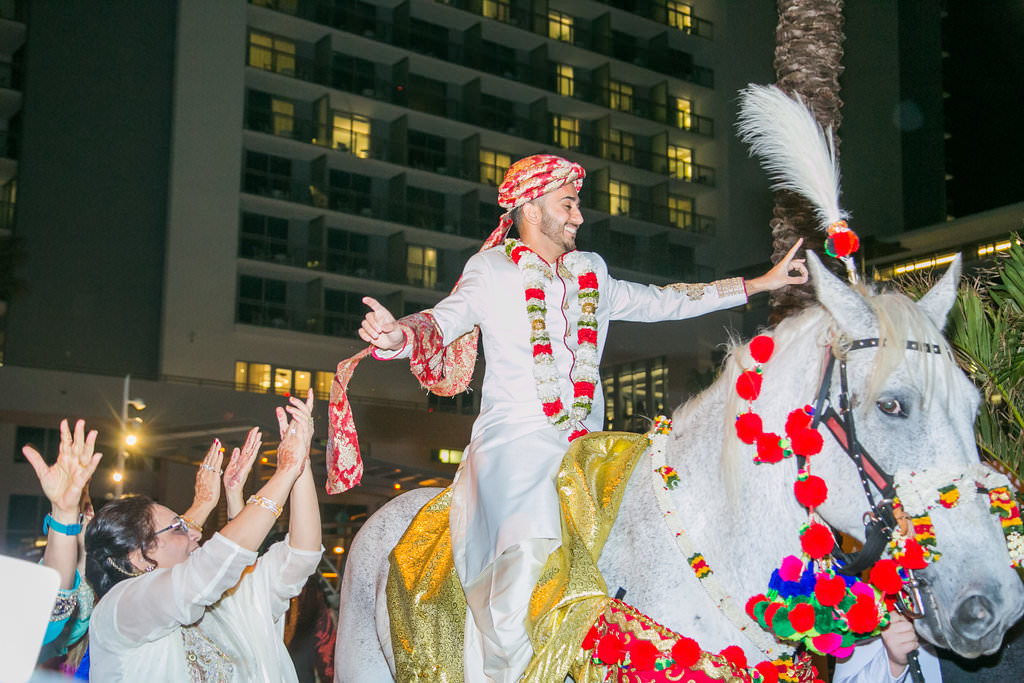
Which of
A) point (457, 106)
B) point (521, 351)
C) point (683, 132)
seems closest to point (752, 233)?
point (683, 132)

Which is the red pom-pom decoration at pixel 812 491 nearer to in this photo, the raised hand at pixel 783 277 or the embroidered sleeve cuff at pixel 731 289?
the raised hand at pixel 783 277

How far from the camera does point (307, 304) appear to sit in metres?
33.8

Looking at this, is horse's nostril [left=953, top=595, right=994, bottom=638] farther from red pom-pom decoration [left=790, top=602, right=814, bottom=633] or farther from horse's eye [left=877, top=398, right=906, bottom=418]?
horse's eye [left=877, top=398, right=906, bottom=418]

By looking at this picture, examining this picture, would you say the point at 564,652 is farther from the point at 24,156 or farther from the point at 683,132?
the point at 683,132

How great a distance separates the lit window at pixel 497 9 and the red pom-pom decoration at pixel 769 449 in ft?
126

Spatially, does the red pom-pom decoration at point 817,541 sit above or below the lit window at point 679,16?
below

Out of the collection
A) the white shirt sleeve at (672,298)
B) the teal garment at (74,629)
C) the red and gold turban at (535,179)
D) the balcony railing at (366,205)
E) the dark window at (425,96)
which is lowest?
the teal garment at (74,629)

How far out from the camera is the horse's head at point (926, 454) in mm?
2703

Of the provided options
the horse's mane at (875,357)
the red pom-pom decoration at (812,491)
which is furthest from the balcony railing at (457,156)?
the red pom-pom decoration at (812,491)

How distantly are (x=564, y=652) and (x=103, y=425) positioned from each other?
902 inches

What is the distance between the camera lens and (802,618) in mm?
2955

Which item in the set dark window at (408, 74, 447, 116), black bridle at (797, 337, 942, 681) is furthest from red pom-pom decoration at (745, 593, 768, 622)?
dark window at (408, 74, 447, 116)

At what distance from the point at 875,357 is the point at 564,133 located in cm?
3827

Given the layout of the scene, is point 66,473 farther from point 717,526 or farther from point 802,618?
point 802,618
